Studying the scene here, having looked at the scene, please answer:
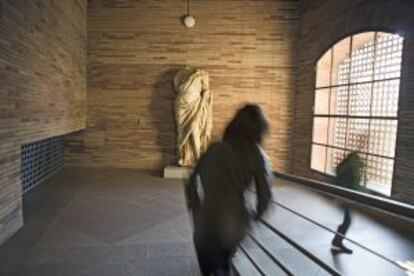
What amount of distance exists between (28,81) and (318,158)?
4.51 m

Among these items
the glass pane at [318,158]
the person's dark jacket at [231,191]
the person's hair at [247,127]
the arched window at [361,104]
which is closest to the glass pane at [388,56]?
the arched window at [361,104]

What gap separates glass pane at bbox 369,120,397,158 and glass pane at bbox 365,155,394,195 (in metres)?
0.10

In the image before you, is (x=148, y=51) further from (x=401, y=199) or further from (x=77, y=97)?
(x=401, y=199)

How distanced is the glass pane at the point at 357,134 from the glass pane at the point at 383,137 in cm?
12

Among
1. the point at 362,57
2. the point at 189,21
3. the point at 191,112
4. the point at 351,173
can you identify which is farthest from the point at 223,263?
the point at 189,21

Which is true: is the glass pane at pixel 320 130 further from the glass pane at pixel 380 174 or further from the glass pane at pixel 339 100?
the glass pane at pixel 380 174

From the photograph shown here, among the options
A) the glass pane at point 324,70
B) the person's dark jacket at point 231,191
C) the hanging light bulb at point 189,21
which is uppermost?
the hanging light bulb at point 189,21

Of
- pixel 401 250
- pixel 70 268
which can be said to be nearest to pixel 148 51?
pixel 70 268

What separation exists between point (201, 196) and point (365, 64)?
397 cm

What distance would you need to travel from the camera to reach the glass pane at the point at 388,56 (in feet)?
13.1

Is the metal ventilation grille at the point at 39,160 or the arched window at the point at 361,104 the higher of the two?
the arched window at the point at 361,104

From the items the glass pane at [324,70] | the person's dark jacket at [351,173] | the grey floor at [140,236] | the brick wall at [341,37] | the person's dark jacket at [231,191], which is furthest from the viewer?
the glass pane at [324,70]

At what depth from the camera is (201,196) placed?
1.64m

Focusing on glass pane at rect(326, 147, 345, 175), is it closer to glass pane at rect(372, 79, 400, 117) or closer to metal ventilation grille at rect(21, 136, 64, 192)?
glass pane at rect(372, 79, 400, 117)
